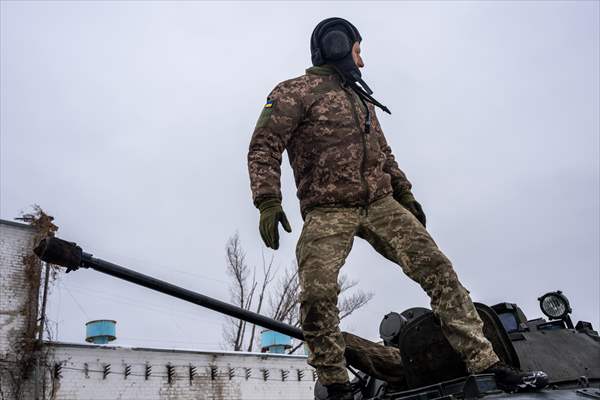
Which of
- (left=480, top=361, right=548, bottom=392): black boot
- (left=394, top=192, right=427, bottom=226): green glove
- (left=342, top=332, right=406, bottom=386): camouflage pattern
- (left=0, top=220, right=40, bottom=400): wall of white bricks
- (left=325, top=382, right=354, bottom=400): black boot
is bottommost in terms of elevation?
(left=480, top=361, right=548, bottom=392): black boot

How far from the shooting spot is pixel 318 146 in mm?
4113

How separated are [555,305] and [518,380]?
1886 millimetres

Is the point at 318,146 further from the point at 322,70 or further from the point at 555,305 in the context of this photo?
the point at 555,305

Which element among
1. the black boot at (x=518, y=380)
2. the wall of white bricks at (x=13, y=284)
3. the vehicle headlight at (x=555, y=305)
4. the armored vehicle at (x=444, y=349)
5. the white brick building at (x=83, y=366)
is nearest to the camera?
the black boot at (x=518, y=380)

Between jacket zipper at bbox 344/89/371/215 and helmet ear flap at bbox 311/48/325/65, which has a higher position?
helmet ear flap at bbox 311/48/325/65

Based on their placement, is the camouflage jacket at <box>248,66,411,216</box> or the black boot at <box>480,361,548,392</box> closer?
the black boot at <box>480,361,548,392</box>

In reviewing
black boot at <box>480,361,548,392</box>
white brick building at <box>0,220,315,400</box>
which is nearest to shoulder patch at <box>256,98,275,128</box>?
black boot at <box>480,361,548,392</box>

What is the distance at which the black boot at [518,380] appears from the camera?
328 centimetres

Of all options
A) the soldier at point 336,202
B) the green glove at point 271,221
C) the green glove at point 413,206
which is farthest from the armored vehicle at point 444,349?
the green glove at point 271,221

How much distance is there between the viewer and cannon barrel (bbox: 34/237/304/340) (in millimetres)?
4117

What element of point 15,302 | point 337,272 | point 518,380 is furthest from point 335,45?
point 15,302

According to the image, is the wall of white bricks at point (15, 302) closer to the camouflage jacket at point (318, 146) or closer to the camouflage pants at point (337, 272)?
the camouflage jacket at point (318, 146)

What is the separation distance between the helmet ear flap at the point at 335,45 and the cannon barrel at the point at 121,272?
1.81 metres

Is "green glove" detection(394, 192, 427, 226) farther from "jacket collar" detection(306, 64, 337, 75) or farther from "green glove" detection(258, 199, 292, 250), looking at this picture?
"green glove" detection(258, 199, 292, 250)
